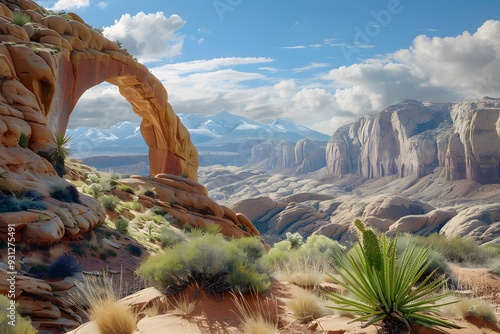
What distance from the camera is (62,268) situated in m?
9.15

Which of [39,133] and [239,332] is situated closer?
[239,332]

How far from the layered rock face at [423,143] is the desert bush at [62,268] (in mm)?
113017

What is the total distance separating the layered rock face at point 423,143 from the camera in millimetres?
103062

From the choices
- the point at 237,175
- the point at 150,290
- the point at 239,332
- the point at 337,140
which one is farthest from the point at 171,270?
the point at 337,140

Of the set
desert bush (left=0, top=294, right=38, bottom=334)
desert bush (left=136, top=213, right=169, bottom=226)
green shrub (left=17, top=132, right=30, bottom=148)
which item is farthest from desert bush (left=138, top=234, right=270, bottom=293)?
A: desert bush (left=136, top=213, right=169, bottom=226)

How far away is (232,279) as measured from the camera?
627 cm

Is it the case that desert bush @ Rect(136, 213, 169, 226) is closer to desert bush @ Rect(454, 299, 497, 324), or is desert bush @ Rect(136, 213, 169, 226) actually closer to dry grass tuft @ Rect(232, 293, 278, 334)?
dry grass tuft @ Rect(232, 293, 278, 334)

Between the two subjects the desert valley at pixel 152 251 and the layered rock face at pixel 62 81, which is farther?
the layered rock face at pixel 62 81

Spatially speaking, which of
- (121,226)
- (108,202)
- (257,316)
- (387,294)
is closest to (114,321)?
(257,316)

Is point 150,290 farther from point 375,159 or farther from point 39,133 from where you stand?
point 375,159

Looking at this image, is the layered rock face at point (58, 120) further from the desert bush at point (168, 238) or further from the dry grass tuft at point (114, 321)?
the dry grass tuft at point (114, 321)

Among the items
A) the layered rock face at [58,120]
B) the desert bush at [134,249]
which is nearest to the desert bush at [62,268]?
the layered rock face at [58,120]

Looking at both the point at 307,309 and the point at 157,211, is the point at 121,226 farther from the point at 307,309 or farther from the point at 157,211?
the point at 307,309

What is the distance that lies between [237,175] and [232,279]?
572 feet
